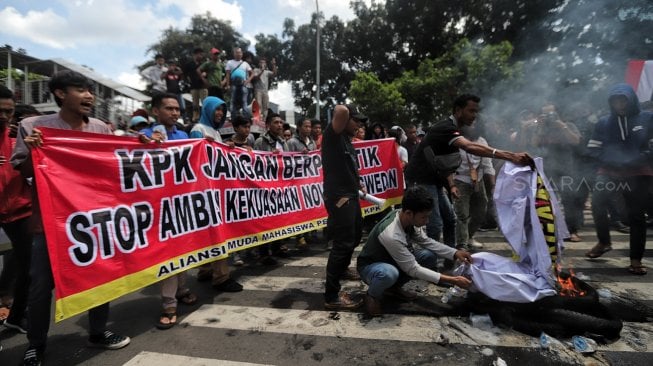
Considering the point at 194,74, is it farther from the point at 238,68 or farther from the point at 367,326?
the point at 367,326

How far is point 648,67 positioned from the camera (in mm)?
7570

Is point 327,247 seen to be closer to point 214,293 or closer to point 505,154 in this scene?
point 214,293

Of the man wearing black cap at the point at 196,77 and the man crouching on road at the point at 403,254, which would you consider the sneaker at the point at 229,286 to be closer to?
the man crouching on road at the point at 403,254

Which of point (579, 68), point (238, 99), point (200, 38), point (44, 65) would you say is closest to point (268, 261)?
point (238, 99)

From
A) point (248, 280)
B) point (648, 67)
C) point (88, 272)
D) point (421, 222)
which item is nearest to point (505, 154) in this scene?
point (421, 222)

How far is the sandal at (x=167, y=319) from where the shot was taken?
3.07m

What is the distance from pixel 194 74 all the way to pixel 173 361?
8832 millimetres

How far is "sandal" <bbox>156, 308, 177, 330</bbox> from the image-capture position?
307 cm

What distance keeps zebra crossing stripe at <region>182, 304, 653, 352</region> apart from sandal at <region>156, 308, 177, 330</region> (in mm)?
100

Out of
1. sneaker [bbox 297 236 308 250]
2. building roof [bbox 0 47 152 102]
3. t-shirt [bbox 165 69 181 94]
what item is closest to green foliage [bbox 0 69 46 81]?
building roof [bbox 0 47 152 102]

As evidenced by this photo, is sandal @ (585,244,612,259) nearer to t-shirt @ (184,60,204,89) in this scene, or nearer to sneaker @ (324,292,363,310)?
sneaker @ (324,292,363,310)

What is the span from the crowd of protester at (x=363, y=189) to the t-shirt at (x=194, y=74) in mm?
4245

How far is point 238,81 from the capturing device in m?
9.53

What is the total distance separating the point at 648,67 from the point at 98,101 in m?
20.6
